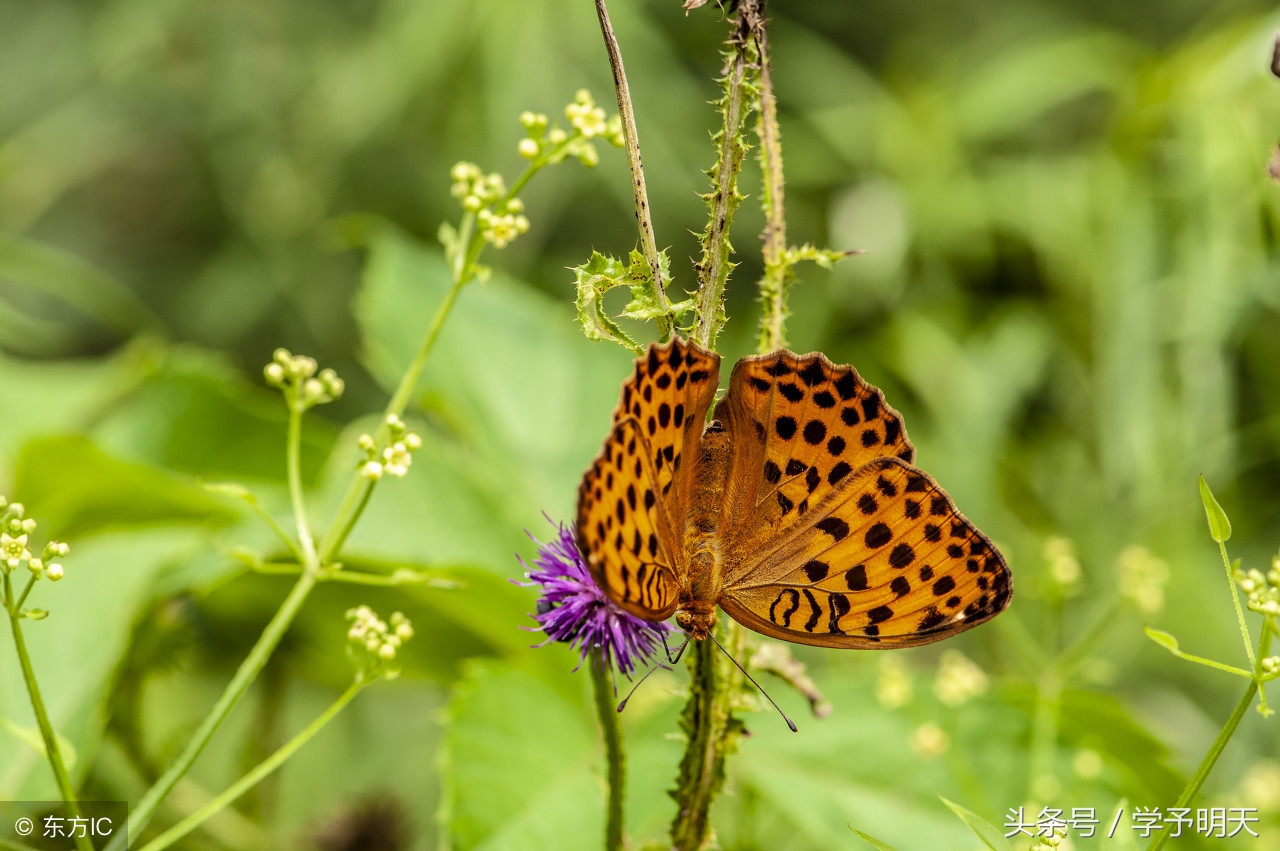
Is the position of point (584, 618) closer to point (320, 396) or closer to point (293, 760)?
point (320, 396)

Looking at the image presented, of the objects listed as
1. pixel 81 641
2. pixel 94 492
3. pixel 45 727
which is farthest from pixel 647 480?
pixel 94 492

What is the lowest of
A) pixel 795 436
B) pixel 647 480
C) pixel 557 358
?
pixel 647 480

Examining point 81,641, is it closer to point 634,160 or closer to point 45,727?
point 45,727

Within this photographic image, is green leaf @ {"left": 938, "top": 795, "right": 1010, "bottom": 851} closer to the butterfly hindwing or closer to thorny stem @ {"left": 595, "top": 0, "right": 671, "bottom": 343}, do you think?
the butterfly hindwing

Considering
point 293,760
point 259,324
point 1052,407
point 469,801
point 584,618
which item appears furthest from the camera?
point 259,324

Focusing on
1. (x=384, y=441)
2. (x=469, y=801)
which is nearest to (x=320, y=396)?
(x=384, y=441)

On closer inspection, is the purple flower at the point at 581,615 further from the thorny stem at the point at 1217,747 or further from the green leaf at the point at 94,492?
the green leaf at the point at 94,492

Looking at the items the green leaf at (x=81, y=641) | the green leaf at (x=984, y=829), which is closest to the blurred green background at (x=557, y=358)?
the green leaf at (x=81, y=641)
